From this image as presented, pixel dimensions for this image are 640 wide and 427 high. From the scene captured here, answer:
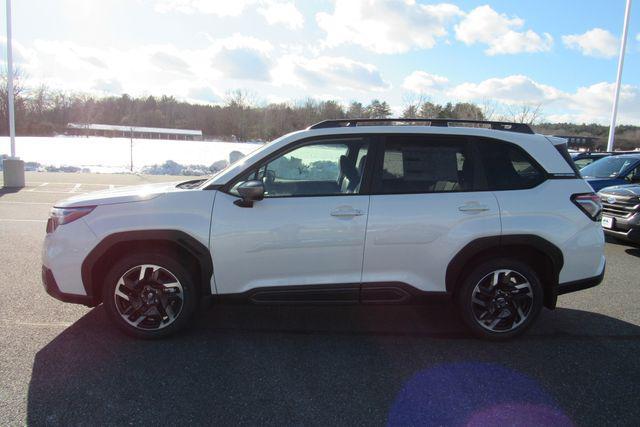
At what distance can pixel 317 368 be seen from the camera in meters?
3.43

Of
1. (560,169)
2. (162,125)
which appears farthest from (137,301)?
(162,125)

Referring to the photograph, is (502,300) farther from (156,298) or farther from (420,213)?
(156,298)

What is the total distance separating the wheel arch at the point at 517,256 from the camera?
3.78 meters

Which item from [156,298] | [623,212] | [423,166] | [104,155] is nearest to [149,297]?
[156,298]

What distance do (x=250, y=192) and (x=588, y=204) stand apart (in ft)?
9.37

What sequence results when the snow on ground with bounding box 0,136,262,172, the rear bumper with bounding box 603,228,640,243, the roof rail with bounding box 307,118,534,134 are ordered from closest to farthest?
the roof rail with bounding box 307,118,534,134
the rear bumper with bounding box 603,228,640,243
the snow on ground with bounding box 0,136,262,172

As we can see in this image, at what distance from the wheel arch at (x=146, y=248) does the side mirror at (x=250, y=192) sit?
19.0 inches

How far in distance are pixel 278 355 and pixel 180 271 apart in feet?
3.40

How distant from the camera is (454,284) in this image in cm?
387

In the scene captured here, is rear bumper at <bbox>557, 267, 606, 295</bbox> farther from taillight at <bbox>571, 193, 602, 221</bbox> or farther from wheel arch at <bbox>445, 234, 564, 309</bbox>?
taillight at <bbox>571, 193, 602, 221</bbox>

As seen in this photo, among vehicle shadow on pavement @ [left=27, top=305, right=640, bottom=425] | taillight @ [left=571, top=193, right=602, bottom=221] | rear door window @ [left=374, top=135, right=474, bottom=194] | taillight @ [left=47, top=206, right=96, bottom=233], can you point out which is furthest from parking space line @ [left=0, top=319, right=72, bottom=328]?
taillight @ [left=571, top=193, right=602, bottom=221]

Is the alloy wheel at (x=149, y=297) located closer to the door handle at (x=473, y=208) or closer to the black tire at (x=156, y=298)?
the black tire at (x=156, y=298)

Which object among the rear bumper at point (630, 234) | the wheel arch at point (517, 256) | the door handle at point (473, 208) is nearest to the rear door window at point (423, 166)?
the door handle at point (473, 208)

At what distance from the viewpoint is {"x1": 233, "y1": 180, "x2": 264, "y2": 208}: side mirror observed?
140 inches
